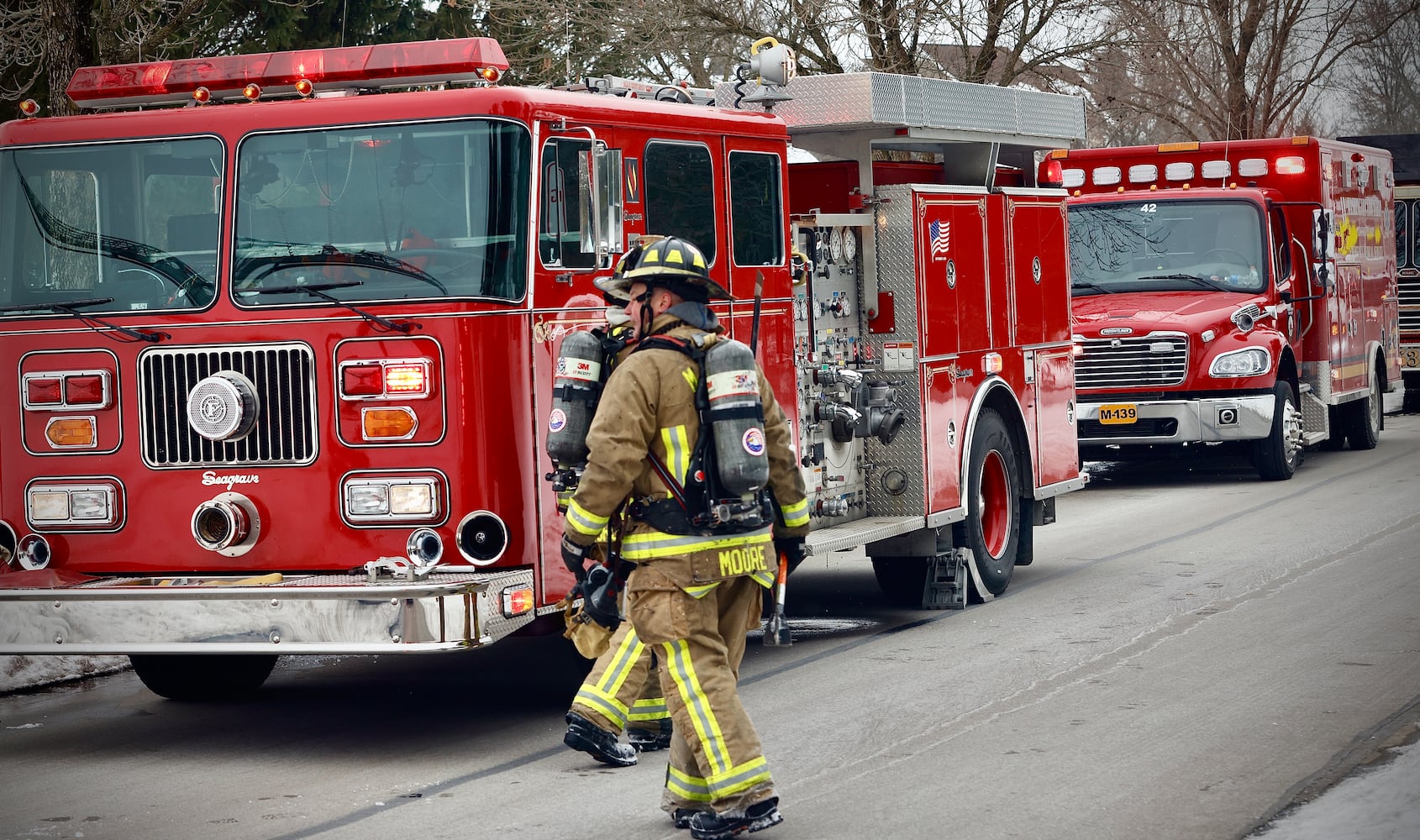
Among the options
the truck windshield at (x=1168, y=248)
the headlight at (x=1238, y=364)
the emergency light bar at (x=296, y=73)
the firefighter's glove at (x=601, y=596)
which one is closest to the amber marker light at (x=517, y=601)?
the firefighter's glove at (x=601, y=596)

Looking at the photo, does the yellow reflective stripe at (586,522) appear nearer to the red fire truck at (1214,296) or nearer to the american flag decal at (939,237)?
the american flag decal at (939,237)

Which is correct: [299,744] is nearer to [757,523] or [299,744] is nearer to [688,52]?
[757,523]

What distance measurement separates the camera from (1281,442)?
16.7 m

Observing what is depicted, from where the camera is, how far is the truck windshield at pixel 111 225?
7.55m

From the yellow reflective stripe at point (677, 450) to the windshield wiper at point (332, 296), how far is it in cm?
160

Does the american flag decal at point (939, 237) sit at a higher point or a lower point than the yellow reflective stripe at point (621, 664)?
higher

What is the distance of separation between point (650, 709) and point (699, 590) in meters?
1.33

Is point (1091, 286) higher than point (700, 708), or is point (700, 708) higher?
Answer: point (1091, 286)

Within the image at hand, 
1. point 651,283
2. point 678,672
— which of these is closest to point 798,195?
point 651,283

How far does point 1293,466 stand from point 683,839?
12521 mm

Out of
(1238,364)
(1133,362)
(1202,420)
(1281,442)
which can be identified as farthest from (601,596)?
(1281,442)

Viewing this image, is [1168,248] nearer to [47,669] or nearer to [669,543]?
[47,669]

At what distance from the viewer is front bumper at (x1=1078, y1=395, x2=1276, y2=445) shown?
16.2 meters

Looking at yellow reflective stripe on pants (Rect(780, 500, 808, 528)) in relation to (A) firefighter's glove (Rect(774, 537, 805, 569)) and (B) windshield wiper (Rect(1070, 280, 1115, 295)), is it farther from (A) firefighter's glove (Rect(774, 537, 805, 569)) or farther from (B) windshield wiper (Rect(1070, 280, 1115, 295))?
(B) windshield wiper (Rect(1070, 280, 1115, 295))
